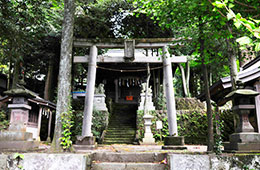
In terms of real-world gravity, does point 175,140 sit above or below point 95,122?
below

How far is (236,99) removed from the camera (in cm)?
515

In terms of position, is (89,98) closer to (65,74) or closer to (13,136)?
(65,74)

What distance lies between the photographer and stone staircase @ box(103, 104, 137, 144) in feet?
39.8

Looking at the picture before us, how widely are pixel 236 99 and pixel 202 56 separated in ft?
4.71

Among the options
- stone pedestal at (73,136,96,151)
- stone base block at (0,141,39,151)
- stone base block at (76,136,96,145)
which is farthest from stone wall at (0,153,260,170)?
stone base block at (76,136,96,145)

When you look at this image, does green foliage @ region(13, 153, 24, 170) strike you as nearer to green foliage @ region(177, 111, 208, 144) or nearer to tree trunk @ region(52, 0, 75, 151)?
tree trunk @ region(52, 0, 75, 151)

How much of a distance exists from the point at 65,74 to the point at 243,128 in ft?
16.1

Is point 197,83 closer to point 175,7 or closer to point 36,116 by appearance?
point 36,116

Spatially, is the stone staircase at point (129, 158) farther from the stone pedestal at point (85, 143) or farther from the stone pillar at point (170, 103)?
the stone pillar at point (170, 103)

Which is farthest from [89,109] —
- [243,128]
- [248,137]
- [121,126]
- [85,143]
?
[248,137]

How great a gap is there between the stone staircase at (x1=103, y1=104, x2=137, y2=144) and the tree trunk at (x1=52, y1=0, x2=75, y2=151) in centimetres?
688

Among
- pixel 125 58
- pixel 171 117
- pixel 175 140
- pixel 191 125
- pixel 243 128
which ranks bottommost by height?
pixel 175 140

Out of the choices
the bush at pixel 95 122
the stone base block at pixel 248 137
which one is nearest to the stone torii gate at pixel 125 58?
the stone base block at pixel 248 137

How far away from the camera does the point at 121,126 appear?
46.5 feet
